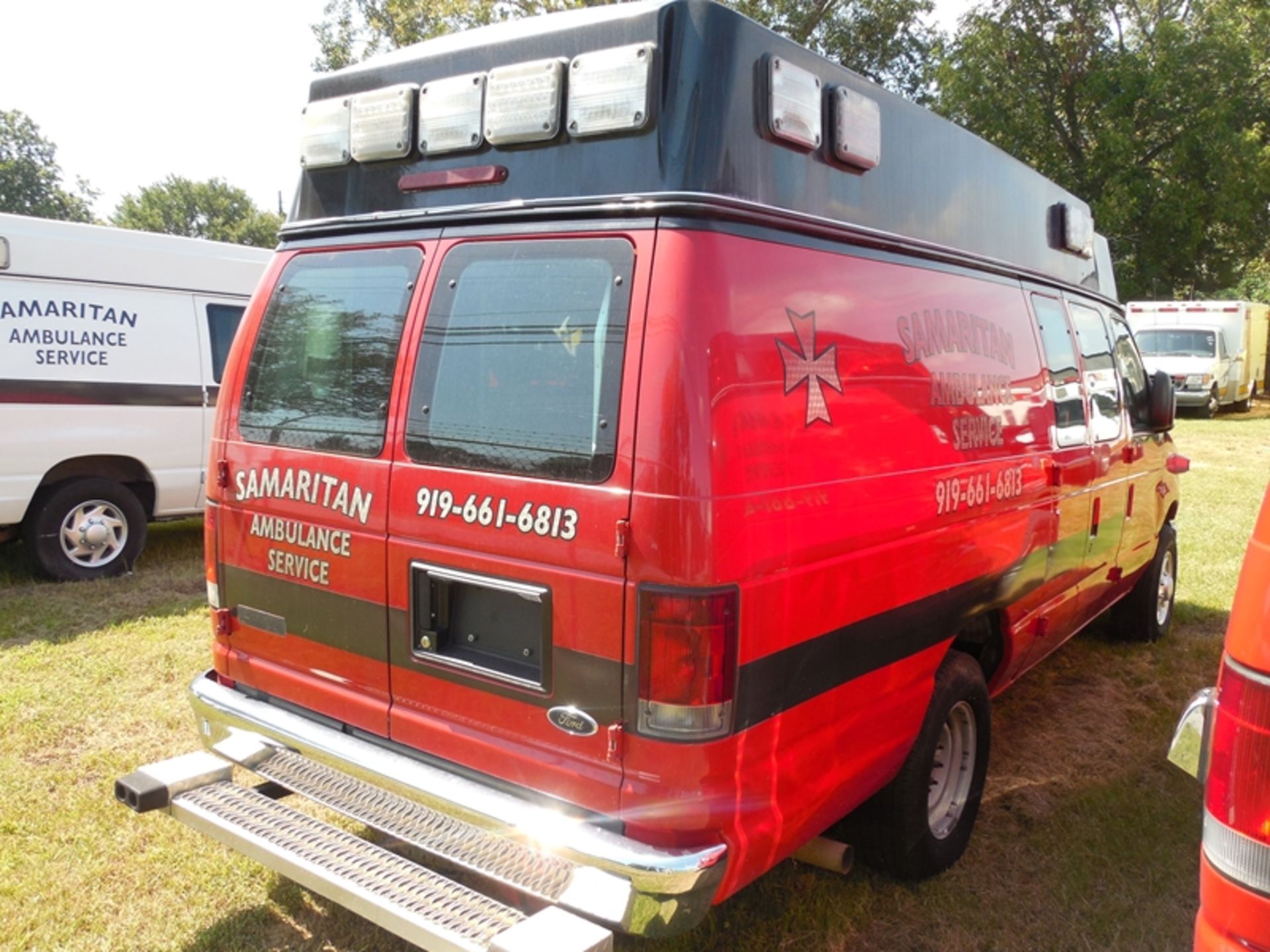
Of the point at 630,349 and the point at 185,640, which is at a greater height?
the point at 630,349

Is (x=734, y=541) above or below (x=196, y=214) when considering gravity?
below

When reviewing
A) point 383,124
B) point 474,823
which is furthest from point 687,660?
point 383,124

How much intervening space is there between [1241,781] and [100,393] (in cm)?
740

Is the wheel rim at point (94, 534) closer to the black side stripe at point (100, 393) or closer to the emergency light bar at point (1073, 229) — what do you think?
the black side stripe at point (100, 393)

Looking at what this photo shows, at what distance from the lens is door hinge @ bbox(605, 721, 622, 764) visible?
2.45 metres

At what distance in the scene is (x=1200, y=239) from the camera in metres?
23.5

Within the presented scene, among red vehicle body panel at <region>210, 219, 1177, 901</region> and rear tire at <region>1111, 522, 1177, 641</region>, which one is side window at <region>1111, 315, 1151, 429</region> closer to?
rear tire at <region>1111, 522, 1177, 641</region>

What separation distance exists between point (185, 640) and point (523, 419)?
418cm

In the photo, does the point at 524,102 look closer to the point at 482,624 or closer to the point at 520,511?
the point at 520,511

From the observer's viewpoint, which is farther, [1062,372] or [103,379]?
[103,379]

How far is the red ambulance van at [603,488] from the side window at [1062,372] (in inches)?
22.8

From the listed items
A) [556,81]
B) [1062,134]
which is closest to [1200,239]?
[1062,134]

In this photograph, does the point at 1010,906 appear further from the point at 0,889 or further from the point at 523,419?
the point at 0,889

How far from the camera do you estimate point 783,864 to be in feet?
11.6
